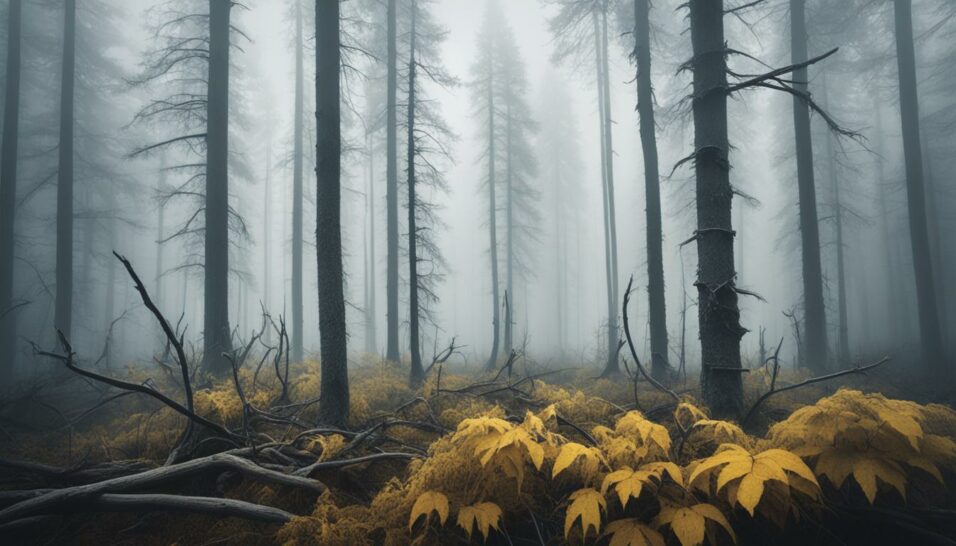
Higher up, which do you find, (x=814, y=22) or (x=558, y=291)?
(x=814, y=22)

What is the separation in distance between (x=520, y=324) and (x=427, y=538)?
3915 cm

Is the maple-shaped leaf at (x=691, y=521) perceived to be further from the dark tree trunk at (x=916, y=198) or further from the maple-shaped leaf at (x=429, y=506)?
the dark tree trunk at (x=916, y=198)

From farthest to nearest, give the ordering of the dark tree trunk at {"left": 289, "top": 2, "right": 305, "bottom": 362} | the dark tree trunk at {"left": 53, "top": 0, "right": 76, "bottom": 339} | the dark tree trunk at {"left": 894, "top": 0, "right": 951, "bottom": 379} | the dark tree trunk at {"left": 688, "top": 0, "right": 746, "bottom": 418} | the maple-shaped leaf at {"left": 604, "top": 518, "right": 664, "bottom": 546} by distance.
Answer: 1. the dark tree trunk at {"left": 289, "top": 2, "right": 305, "bottom": 362}
2. the dark tree trunk at {"left": 53, "top": 0, "right": 76, "bottom": 339}
3. the dark tree trunk at {"left": 894, "top": 0, "right": 951, "bottom": 379}
4. the dark tree trunk at {"left": 688, "top": 0, "right": 746, "bottom": 418}
5. the maple-shaped leaf at {"left": 604, "top": 518, "right": 664, "bottom": 546}

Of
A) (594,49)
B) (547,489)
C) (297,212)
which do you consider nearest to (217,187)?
(297,212)

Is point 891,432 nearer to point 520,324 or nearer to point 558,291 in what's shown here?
point 558,291

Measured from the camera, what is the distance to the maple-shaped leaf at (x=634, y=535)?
222 centimetres

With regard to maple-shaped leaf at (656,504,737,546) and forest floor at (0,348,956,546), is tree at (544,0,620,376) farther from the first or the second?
maple-shaped leaf at (656,504,737,546)

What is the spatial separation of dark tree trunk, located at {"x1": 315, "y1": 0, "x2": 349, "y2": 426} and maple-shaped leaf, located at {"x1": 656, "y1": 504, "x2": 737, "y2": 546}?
4789 mm

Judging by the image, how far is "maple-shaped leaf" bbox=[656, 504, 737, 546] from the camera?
6.97 ft

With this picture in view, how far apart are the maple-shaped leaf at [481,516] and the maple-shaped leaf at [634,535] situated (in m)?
0.68

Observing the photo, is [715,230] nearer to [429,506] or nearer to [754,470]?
[754,470]

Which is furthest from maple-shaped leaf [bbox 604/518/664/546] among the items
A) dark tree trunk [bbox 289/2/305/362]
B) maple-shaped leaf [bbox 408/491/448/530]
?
dark tree trunk [bbox 289/2/305/362]

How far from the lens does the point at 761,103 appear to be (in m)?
30.8

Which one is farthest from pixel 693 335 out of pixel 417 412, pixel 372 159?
pixel 417 412
